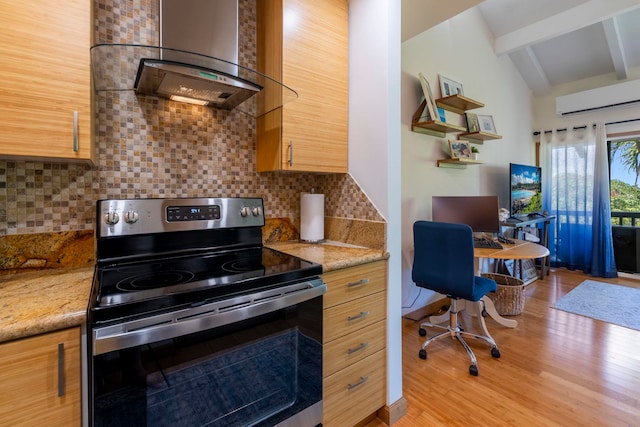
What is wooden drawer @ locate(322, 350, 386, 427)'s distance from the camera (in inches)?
54.3

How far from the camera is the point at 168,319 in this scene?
90 centimetres

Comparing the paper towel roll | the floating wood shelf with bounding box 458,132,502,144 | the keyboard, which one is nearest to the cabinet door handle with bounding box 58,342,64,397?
the paper towel roll

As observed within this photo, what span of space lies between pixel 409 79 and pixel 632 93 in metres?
3.43

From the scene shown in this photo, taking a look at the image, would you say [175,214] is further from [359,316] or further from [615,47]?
[615,47]

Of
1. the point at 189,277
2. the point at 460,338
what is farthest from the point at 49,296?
the point at 460,338

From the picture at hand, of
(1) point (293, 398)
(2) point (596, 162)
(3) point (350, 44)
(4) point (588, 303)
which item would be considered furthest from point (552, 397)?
(2) point (596, 162)

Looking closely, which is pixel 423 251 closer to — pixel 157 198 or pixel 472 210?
pixel 472 210

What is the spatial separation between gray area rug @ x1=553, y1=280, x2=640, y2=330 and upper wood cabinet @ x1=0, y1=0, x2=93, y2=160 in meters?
4.08

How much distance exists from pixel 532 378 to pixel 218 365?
2041mm

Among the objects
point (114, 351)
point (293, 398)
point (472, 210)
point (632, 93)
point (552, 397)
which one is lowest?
point (552, 397)

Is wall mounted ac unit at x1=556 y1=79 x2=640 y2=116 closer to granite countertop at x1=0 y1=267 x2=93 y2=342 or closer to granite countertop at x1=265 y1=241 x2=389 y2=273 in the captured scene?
granite countertop at x1=265 y1=241 x2=389 y2=273

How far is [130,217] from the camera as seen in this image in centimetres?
133

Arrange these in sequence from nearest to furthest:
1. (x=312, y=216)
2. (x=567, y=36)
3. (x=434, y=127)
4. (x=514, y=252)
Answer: (x=312, y=216), (x=514, y=252), (x=434, y=127), (x=567, y=36)

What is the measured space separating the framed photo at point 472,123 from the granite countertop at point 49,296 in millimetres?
2567
